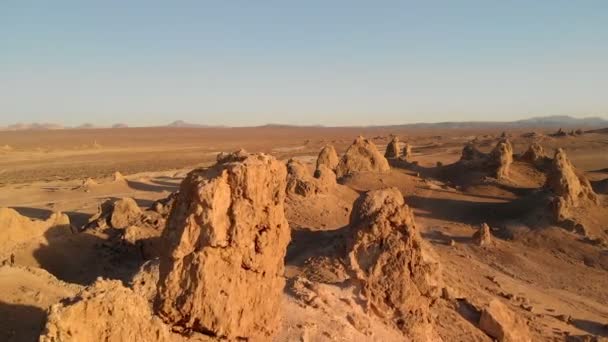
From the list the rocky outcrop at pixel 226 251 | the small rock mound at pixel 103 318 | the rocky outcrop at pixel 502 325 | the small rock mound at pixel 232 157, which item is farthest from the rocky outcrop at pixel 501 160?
the small rock mound at pixel 103 318

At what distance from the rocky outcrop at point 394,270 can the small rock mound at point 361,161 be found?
14.6m

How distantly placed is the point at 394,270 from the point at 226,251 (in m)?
3.38

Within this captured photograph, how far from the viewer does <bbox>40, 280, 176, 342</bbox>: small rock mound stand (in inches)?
163

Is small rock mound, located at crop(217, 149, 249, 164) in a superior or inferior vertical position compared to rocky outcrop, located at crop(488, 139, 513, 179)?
superior

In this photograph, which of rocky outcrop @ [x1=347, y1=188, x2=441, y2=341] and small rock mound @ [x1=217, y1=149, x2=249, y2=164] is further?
rocky outcrop @ [x1=347, y1=188, x2=441, y2=341]

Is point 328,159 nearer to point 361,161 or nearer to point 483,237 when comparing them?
point 361,161

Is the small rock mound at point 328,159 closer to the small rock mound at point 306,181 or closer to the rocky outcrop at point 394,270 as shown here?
the small rock mound at point 306,181

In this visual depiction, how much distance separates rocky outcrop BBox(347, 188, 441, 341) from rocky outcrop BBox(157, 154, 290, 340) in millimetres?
2256

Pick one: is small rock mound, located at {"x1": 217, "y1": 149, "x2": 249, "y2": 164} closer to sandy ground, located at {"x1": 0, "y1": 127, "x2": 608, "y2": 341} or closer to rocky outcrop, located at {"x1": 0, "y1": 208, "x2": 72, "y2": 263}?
sandy ground, located at {"x1": 0, "y1": 127, "x2": 608, "y2": 341}

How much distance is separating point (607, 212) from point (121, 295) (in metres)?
17.8

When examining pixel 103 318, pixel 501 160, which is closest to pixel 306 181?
pixel 501 160

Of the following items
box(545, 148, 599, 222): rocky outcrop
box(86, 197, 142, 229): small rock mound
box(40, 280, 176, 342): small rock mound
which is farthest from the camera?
box(545, 148, 599, 222): rocky outcrop

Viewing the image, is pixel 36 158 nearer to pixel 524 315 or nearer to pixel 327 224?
pixel 327 224

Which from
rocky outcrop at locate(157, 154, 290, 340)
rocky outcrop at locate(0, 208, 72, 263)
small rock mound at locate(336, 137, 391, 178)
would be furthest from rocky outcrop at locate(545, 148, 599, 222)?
rocky outcrop at locate(0, 208, 72, 263)
